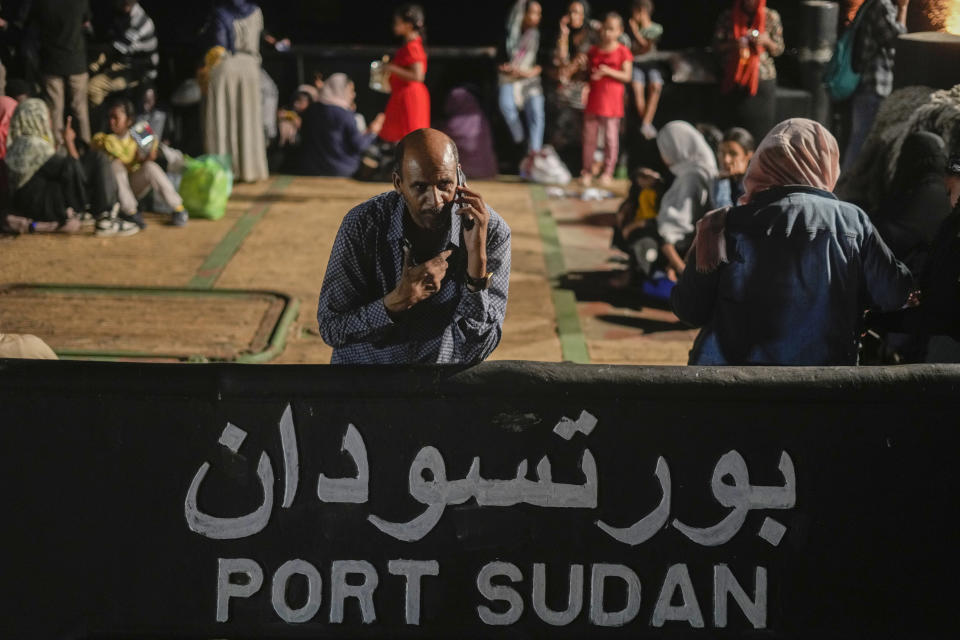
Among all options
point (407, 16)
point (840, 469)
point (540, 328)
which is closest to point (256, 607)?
point (840, 469)

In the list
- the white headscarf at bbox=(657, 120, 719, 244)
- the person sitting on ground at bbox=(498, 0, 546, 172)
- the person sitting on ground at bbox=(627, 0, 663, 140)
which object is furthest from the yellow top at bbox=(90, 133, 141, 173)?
the white headscarf at bbox=(657, 120, 719, 244)

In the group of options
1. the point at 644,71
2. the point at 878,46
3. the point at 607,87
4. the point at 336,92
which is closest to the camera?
the point at 878,46

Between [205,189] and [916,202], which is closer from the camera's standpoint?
[916,202]

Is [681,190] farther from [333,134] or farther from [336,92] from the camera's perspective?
[333,134]

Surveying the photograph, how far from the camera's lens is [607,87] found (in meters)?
13.0

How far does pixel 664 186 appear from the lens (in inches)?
360

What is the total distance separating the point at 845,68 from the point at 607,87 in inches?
149

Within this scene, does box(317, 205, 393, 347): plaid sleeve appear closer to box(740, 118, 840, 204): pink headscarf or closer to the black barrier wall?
the black barrier wall

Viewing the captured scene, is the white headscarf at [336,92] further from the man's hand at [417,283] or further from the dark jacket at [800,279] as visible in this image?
the man's hand at [417,283]

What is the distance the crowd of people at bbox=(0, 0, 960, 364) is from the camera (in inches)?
168

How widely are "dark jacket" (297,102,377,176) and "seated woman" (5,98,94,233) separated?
3.26m

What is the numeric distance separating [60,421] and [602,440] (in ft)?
4.81

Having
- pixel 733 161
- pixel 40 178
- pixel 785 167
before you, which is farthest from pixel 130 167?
pixel 785 167

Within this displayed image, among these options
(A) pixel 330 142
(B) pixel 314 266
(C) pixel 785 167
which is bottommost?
(B) pixel 314 266
